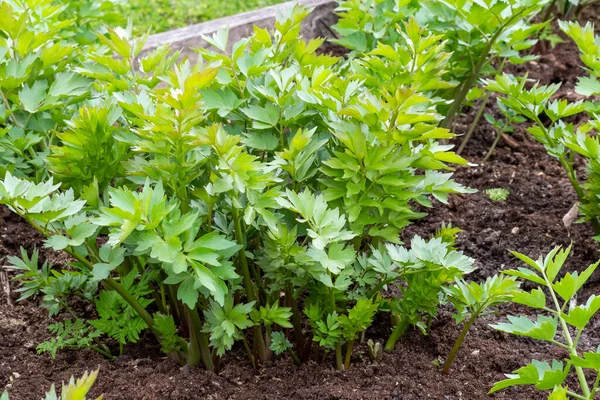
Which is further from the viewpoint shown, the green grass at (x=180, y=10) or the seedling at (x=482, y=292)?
the green grass at (x=180, y=10)

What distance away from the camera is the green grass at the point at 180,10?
6.03 meters

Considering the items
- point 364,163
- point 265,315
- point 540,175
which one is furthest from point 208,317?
point 540,175

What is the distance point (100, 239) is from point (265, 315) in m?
1.22

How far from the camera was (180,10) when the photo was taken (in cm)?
622

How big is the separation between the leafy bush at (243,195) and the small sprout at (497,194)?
1.27 metres

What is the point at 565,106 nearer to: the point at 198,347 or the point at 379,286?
the point at 379,286

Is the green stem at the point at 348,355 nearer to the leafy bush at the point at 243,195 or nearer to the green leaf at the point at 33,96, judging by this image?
the leafy bush at the point at 243,195

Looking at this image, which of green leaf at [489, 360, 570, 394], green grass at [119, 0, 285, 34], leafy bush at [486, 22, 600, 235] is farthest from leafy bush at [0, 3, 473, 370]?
green grass at [119, 0, 285, 34]

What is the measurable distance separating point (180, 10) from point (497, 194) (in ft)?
11.9

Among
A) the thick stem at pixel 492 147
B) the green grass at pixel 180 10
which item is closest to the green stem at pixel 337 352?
the thick stem at pixel 492 147

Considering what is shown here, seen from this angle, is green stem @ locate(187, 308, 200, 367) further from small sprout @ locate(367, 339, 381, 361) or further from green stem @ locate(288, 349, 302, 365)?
small sprout @ locate(367, 339, 381, 361)

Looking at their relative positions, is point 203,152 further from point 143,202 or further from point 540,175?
point 540,175

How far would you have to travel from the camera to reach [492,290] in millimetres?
2123

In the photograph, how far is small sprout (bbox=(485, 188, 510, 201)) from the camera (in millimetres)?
3572
